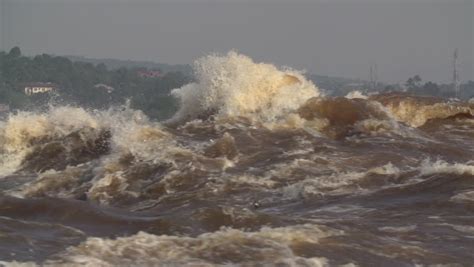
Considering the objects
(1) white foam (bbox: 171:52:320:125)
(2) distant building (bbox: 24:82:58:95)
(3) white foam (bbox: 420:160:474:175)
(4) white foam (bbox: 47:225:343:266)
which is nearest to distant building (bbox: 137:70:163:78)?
(2) distant building (bbox: 24:82:58:95)

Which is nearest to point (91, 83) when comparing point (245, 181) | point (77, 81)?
point (77, 81)

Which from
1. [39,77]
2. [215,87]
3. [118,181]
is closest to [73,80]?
[39,77]

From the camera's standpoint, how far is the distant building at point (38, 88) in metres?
79.7

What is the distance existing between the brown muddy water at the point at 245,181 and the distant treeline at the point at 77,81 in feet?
173

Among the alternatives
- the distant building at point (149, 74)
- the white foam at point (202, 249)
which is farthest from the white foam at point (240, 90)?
the distant building at point (149, 74)

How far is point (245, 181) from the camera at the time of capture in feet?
33.0

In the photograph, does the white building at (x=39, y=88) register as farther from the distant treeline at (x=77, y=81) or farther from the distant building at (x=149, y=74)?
the distant building at (x=149, y=74)

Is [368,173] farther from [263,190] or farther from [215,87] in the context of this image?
[215,87]

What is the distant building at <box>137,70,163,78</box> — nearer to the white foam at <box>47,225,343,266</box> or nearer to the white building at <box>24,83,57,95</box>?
the white building at <box>24,83,57,95</box>

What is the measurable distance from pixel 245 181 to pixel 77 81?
8151 centimetres

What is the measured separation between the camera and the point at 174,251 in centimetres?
581

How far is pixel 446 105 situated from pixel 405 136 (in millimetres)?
4123

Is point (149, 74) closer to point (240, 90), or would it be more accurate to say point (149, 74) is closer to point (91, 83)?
point (91, 83)

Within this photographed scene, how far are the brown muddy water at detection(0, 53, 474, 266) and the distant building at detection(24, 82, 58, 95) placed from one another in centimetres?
6367
